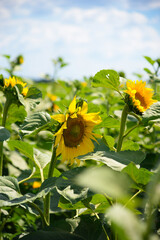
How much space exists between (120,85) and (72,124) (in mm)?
203

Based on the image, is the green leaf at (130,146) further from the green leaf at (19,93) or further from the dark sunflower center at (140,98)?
the green leaf at (19,93)

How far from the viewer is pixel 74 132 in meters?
0.80

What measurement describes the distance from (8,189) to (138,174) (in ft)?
1.14

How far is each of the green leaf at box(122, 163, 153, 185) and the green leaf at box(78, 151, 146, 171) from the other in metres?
0.02

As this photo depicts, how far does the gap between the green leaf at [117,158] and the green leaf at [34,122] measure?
0.63 feet

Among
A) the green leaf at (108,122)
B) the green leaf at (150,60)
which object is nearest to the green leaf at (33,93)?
the green leaf at (108,122)

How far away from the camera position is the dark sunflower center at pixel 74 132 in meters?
0.79

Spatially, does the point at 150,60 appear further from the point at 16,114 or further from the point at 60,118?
the point at 60,118

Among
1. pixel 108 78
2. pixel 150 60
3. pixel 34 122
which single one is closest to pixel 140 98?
pixel 108 78

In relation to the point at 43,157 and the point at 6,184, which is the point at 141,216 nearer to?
the point at 43,157

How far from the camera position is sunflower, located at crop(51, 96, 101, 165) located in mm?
750

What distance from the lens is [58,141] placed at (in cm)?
75

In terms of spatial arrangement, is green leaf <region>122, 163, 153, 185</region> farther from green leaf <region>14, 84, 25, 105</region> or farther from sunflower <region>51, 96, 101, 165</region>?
green leaf <region>14, 84, 25, 105</region>

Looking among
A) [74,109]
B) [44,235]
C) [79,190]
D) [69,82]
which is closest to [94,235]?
[44,235]
